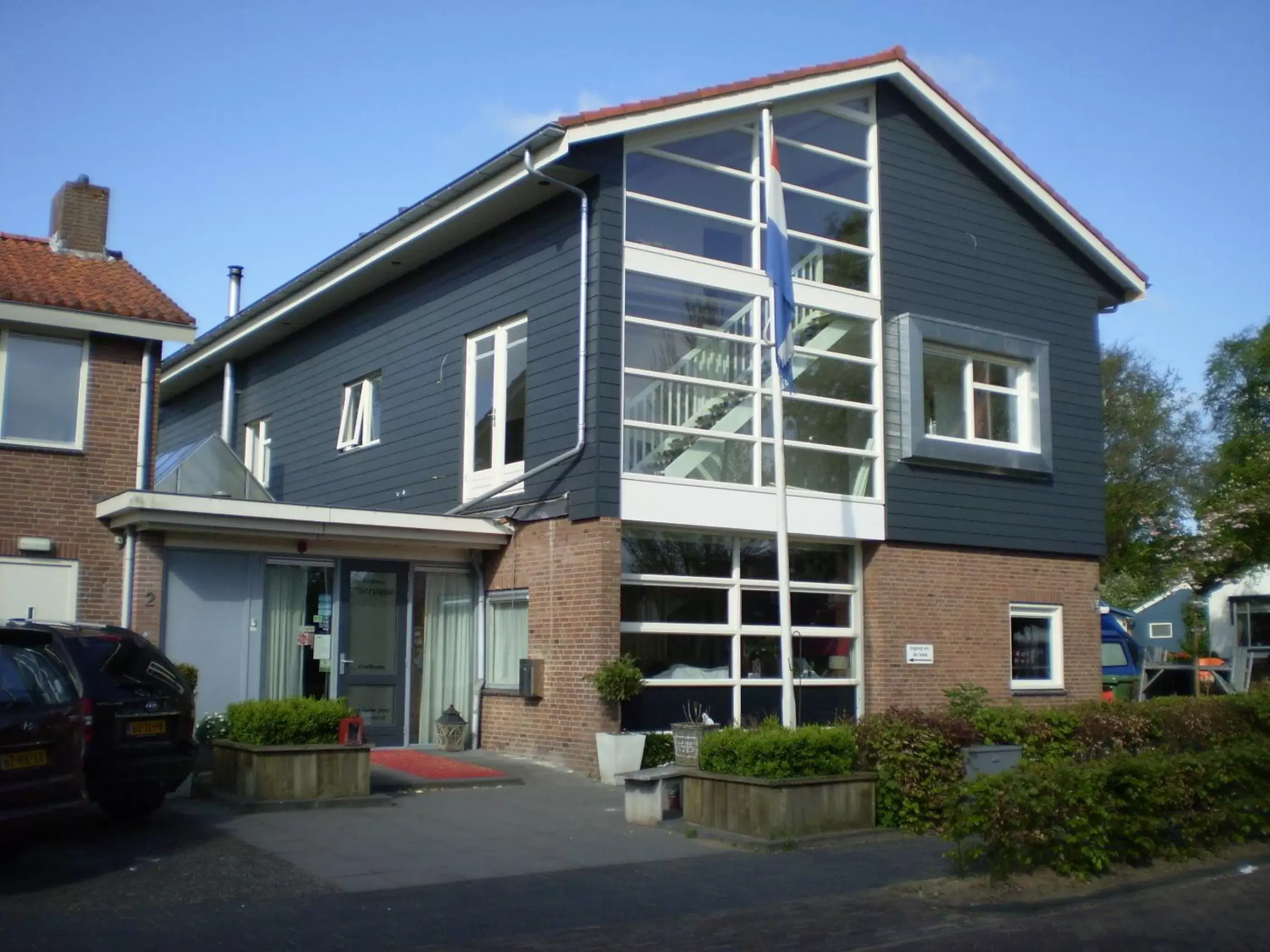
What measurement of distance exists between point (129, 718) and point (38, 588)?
18.2 ft

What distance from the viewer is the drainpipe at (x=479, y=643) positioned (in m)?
17.3

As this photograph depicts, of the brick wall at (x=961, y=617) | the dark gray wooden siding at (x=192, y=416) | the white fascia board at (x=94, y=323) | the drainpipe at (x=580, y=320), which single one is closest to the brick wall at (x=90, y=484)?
the white fascia board at (x=94, y=323)

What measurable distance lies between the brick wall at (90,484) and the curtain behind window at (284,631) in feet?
4.70

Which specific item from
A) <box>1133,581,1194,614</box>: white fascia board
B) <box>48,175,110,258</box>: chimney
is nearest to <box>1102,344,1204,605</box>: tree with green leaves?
<box>1133,581,1194,614</box>: white fascia board

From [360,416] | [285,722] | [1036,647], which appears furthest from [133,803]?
[1036,647]

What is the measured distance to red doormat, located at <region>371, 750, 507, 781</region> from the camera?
14.4 meters

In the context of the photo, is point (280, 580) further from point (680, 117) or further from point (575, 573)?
point (680, 117)

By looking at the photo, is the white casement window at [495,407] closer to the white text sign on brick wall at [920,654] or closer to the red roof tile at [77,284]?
the red roof tile at [77,284]

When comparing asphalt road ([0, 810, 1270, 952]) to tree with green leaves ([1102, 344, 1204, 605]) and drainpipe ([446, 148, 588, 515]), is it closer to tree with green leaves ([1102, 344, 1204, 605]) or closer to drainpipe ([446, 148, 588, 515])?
drainpipe ([446, 148, 588, 515])

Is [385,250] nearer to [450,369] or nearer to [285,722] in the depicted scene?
[450,369]

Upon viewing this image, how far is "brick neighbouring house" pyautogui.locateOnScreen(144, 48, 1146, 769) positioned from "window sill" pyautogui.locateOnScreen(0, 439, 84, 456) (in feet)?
3.43

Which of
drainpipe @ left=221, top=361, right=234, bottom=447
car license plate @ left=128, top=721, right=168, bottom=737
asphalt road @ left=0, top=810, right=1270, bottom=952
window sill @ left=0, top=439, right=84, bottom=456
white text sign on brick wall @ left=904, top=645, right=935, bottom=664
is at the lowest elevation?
asphalt road @ left=0, top=810, right=1270, bottom=952

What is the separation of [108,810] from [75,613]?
489 centimetres

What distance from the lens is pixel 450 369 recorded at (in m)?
18.6
